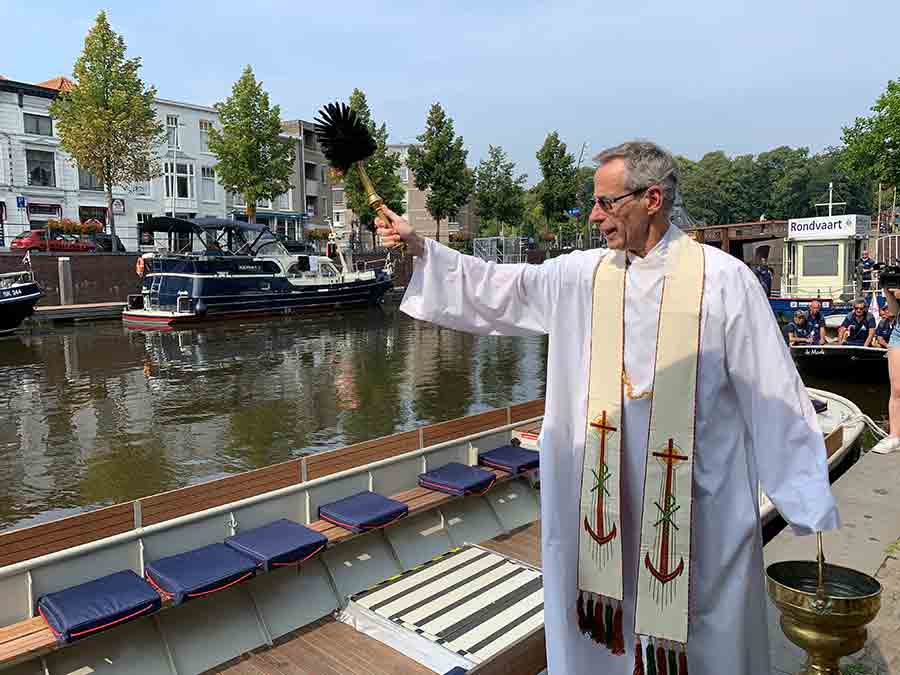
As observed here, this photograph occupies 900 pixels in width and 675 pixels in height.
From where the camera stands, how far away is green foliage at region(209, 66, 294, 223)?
38531mm

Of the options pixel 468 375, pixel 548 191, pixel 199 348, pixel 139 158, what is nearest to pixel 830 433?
pixel 468 375

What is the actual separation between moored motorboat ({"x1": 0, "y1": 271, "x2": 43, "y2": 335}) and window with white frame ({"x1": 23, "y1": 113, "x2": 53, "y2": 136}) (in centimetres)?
1800

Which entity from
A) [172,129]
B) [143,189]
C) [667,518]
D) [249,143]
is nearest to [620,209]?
[667,518]

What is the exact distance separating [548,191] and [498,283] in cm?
4912

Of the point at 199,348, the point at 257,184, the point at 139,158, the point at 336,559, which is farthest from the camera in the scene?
the point at 257,184

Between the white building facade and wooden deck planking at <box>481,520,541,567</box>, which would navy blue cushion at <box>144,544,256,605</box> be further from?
the white building facade

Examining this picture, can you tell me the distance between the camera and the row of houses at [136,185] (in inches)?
1513

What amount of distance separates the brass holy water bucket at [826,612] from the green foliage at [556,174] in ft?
159

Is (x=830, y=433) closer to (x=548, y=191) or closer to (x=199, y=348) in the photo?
(x=199, y=348)

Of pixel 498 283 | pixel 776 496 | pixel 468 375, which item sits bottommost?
pixel 468 375

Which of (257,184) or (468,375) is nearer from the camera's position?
(468,375)

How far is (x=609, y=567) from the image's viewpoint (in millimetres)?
2156

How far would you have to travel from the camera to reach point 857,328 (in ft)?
54.7

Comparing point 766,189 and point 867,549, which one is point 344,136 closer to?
point 867,549
